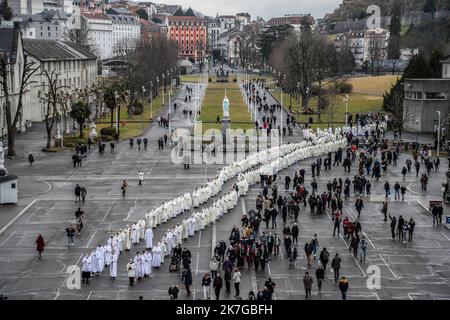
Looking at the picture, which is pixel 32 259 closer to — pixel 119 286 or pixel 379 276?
pixel 119 286

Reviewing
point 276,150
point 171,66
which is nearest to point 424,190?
point 276,150

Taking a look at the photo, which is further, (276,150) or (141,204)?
(276,150)

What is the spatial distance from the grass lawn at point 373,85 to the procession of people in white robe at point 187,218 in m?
54.6

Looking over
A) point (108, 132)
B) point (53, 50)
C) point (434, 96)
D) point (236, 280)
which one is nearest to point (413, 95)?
point (434, 96)

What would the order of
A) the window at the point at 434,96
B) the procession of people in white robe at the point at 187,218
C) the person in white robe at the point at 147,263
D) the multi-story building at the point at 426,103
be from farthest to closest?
1. the window at the point at 434,96
2. the multi-story building at the point at 426,103
3. the procession of people in white robe at the point at 187,218
4. the person in white robe at the point at 147,263

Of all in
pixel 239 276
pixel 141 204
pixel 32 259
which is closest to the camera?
pixel 239 276

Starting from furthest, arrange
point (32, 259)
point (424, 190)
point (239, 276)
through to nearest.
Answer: point (424, 190), point (32, 259), point (239, 276)

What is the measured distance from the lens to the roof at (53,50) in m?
82.2

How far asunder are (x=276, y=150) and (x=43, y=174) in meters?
16.4

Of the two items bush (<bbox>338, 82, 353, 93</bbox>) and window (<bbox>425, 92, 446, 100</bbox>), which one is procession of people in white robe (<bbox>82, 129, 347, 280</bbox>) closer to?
window (<bbox>425, 92, 446, 100</bbox>)

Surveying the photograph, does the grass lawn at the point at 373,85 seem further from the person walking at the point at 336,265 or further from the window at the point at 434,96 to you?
the person walking at the point at 336,265

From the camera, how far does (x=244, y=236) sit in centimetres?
2802

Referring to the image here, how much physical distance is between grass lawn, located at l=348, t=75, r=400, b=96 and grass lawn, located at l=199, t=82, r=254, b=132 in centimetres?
1908

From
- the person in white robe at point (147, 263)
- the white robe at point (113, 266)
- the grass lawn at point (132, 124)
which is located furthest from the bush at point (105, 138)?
the person in white robe at point (147, 263)
